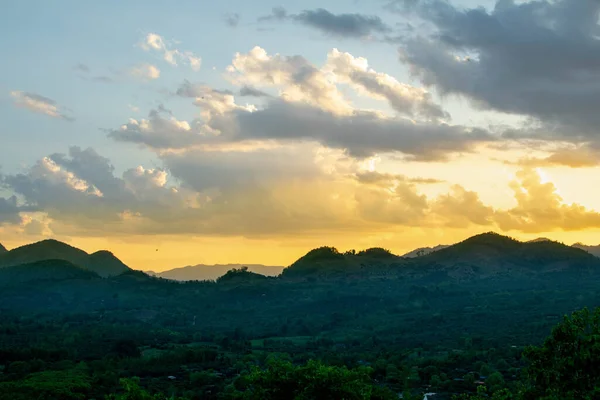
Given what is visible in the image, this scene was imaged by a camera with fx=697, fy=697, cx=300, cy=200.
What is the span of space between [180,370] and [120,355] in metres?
28.9

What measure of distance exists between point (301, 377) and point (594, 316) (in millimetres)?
16898

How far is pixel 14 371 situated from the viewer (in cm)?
14750

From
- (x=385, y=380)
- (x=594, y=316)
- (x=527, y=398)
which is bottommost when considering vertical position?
(x=385, y=380)

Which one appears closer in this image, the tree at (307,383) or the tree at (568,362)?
the tree at (568,362)

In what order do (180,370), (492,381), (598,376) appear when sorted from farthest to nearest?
(180,370) < (492,381) < (598,376)

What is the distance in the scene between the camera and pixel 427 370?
507 feet

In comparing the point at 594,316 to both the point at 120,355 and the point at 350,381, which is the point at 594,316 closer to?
the point at 350,381

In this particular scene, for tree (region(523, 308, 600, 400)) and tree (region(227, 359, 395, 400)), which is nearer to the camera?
tree (region(523, 308, 600, 400))

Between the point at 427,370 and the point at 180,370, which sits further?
the point at 180,370

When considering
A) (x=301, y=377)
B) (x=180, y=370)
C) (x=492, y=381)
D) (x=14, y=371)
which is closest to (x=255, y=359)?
(x=180, y=370)

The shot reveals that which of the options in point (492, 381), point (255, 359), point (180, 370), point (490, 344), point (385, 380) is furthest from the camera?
point (490, 344)

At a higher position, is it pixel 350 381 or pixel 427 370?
pixel 350 381

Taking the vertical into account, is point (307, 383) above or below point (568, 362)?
below

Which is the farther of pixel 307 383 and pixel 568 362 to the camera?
pixel 307 383
